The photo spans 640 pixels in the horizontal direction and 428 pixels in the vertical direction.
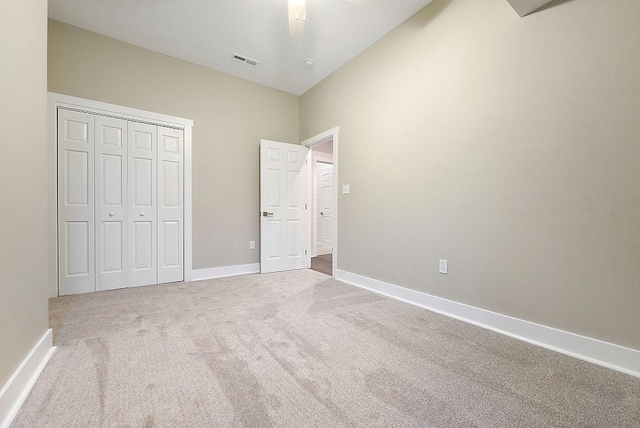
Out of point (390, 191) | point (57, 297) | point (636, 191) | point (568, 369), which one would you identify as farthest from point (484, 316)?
point (57, 297)

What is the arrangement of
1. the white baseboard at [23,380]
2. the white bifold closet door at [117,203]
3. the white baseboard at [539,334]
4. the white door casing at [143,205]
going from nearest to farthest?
1. the white baseboard at [23,380]
2. the white baseboard at [539,334]
3. the white bifold closet door at [117,203]
4. the white door casing at [143,205]

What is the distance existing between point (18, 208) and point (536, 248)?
9.87ft

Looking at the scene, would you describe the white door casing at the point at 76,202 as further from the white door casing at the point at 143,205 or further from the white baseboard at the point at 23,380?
the white baseboard at the point at 23,380

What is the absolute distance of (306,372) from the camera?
4.74ft

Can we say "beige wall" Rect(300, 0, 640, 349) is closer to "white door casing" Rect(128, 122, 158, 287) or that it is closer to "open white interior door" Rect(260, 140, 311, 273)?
"open white interior door" Rect(260, 140, 311, 273)

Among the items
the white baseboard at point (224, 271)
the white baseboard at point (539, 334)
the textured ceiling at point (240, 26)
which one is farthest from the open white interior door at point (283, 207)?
the white baseboard at point (539, 334)

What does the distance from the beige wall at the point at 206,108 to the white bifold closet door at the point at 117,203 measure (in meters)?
0.26

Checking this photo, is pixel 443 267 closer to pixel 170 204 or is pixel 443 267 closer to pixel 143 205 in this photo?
pixel 170 204

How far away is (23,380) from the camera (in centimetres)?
124

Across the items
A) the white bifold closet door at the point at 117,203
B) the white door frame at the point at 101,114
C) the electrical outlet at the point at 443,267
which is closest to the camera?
the electrical outlet at the point at 443,267

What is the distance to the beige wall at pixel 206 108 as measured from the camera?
283cm

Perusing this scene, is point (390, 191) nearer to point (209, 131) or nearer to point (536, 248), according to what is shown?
point (536, 248)

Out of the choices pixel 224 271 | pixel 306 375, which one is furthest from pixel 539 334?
pixel 224 271

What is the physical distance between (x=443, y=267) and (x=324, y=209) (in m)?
4.25
